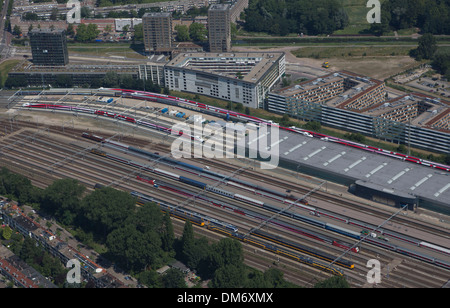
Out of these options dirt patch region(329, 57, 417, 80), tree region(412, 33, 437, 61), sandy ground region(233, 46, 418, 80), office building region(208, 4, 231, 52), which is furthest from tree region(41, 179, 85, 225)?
tree region(412, 33, 437, 61)

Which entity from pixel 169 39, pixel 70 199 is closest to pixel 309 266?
pixel 70 199

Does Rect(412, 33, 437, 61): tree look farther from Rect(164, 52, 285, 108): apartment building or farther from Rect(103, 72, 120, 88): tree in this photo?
Rect(103, 72, 120, 88): tree

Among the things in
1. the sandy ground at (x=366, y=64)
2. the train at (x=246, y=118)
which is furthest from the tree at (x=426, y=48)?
the train at (x=246, y=118)

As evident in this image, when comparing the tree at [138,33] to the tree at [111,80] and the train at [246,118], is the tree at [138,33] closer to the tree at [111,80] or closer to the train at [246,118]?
the tree at [111,80]

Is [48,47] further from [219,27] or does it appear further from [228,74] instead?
[228,74]

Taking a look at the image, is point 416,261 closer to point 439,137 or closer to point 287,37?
point 439,137

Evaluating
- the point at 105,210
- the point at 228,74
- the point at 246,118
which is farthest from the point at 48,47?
the point at 105,210

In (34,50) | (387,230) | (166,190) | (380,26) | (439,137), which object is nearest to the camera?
(387,230)
